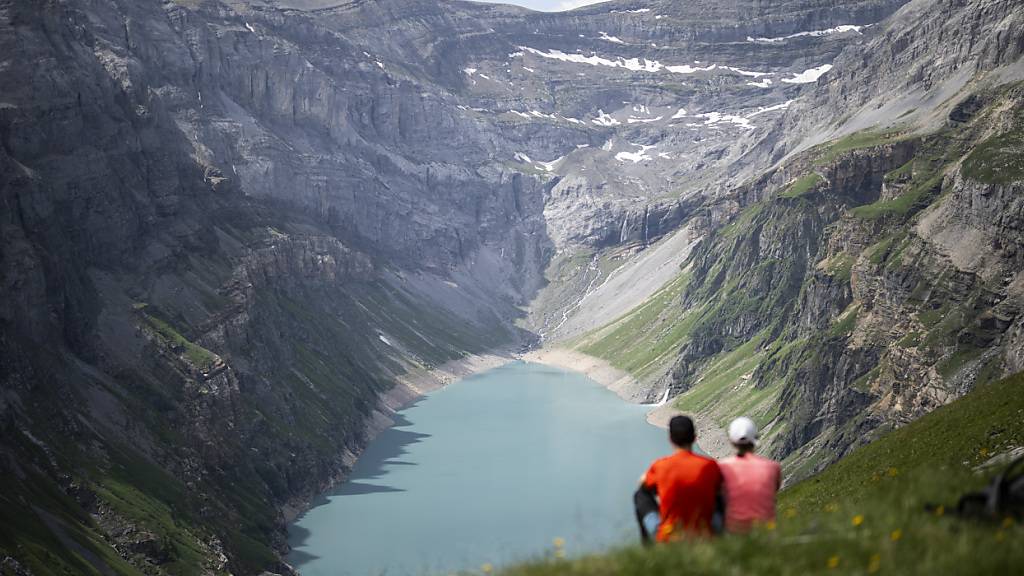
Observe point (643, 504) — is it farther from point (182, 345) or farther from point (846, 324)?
point (846, 324)

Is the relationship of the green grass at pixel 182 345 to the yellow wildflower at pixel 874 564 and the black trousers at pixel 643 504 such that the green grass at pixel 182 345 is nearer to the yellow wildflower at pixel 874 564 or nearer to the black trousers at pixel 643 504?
the black trousers at pixel 643 504

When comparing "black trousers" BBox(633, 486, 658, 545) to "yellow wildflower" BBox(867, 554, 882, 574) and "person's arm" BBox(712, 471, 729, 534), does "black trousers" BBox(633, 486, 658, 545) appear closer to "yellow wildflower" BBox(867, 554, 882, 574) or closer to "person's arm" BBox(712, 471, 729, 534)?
"person's arm" BBox(712, 471, 729, 534)

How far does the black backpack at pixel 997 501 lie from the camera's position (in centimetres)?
1631

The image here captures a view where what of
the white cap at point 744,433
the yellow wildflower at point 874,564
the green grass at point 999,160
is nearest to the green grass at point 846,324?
the green grass at point 999,160

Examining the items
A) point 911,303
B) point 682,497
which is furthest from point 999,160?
point 682,497

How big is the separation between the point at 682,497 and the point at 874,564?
3710 millimetres

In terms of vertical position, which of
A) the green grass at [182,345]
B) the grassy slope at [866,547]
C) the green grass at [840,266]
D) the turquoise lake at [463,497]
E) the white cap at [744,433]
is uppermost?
the white cap at [744,433]

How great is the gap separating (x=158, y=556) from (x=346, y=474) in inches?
2805

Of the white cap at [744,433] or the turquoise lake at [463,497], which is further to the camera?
the turquoise lake at [463,497]

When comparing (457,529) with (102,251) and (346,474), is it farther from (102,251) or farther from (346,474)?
(102,251)

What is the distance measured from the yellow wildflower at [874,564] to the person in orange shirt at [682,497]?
2.98 metres

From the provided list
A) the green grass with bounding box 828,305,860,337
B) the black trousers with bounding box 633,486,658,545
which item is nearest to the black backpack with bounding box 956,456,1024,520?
the black trousers with bounding box 633,486,658,545

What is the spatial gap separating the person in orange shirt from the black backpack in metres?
3.94

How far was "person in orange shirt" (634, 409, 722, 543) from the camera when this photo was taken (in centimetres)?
1762
